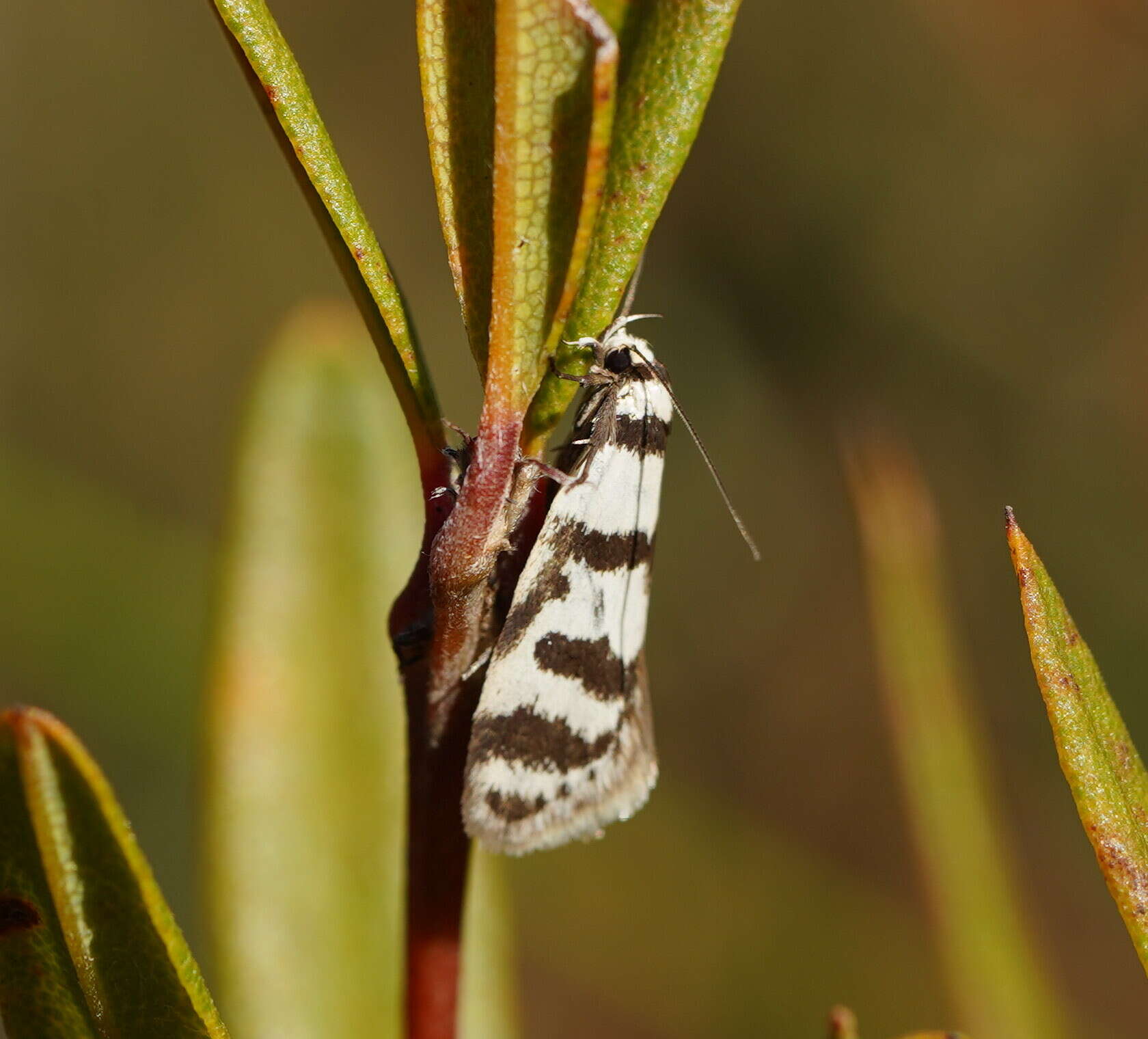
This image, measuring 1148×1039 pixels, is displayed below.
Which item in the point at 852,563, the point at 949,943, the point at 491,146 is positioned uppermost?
the point at 852,563

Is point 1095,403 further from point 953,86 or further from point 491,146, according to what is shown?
point 491,146

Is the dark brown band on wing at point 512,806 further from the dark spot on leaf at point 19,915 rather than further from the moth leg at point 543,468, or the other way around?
the dark spot on leaf at point 19,915

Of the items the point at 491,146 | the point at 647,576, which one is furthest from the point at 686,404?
the point at 491,146

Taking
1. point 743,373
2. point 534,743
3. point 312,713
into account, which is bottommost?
point 534,743

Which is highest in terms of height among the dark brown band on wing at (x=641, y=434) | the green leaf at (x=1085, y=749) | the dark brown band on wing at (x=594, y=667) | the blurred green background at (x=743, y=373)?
the blurred green background at (x=743, y=373)

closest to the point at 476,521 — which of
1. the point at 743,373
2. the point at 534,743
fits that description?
the point at 534,743

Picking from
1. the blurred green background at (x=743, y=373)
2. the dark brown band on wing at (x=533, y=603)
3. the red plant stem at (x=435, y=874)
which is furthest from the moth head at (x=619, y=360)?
the blurred green background at (x=743, y=373)

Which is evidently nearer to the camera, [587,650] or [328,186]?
[328,186]

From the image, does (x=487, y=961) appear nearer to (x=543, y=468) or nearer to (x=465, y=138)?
(x=543, y=468)
